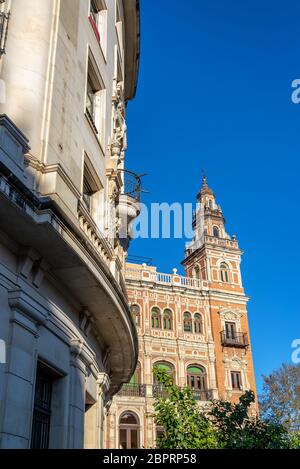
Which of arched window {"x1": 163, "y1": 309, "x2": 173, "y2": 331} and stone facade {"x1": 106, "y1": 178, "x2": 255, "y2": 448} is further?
arched window {"x1": 163, "y1": 309, "x2": 173, "y2": 331}

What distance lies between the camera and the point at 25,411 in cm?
782

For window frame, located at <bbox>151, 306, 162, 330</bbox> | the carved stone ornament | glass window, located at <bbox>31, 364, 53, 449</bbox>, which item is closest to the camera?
glass window, located at <bbox>31, 364, 53, 449</bbox>

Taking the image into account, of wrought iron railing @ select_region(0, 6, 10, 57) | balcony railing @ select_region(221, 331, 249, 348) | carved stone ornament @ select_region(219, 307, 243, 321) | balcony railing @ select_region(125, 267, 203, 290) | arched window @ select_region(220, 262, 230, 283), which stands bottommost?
wrought iron railing @ select_region(0, 6, 10, 57)

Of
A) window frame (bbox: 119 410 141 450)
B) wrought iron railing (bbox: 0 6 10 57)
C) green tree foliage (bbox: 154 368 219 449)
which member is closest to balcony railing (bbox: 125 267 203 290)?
window frame (bbox: 119 410 141 450)

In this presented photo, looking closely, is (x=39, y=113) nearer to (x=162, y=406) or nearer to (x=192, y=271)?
(x=162, y=406)

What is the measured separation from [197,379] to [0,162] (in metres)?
39.9

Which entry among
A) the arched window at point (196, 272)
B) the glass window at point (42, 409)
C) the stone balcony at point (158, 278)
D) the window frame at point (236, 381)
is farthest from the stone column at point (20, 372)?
the arched window at point (196, 272)

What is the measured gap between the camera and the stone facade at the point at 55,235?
798 cm

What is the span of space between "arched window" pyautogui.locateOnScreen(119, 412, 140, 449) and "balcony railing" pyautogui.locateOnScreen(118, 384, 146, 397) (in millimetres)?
1471

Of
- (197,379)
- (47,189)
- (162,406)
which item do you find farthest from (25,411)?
(197,379)

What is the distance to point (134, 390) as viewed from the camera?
41312 mm

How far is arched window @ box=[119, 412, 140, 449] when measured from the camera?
39625 millimetres

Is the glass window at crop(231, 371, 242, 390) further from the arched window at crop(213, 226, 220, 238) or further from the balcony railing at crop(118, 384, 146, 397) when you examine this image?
the arched window at crop(213, 226, 220, 238)
